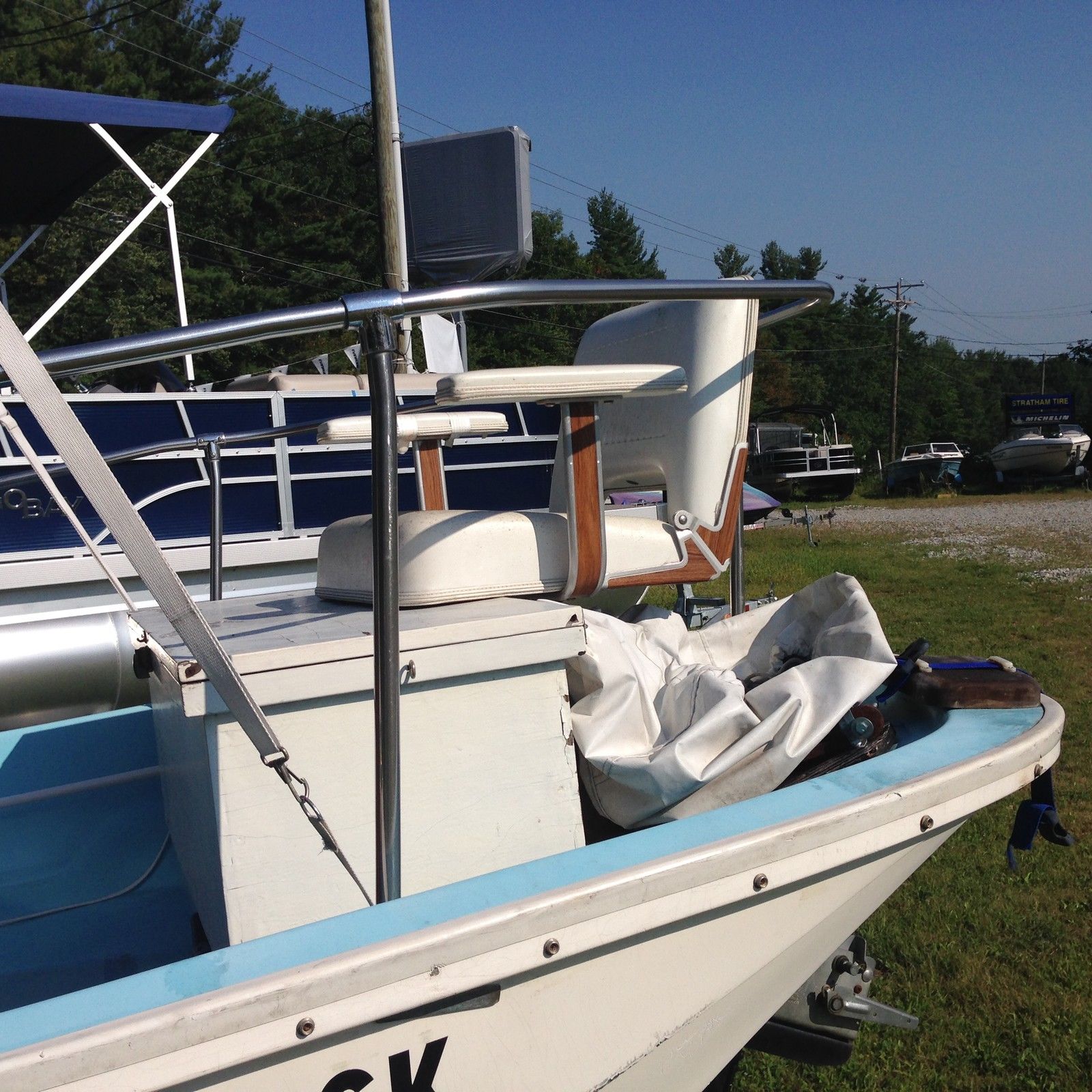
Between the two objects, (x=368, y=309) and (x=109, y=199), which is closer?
(x=368, y=309)

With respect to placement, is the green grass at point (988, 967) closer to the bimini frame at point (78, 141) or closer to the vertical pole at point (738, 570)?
the vertical pole at point (738, 570)

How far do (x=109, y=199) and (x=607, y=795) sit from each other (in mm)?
19945

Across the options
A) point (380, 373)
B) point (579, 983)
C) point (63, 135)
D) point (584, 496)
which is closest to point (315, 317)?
point (380, 373)

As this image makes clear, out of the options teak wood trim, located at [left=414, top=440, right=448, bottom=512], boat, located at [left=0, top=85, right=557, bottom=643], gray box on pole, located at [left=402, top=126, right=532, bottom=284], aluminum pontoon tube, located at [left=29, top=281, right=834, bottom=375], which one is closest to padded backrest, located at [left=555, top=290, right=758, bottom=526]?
teak wood trim, located at [left=414, top=440, right=448, bottom=512]

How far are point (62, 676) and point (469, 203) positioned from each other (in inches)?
194

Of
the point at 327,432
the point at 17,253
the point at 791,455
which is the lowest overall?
the point at 791,455

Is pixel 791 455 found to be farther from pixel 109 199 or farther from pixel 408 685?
pixel 408 685

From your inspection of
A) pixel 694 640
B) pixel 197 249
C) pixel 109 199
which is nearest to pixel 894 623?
pixel 694 640

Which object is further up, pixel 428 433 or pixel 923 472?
pixel 428 433

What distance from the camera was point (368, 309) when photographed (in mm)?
1217

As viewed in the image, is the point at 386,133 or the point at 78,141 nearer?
the point at 78,141

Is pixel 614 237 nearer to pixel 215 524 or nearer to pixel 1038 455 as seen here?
pixel 1038 455

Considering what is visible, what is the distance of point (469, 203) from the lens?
6.89m

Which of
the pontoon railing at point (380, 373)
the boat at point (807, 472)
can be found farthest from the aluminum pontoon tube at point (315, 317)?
the boat at point (807, 472)
